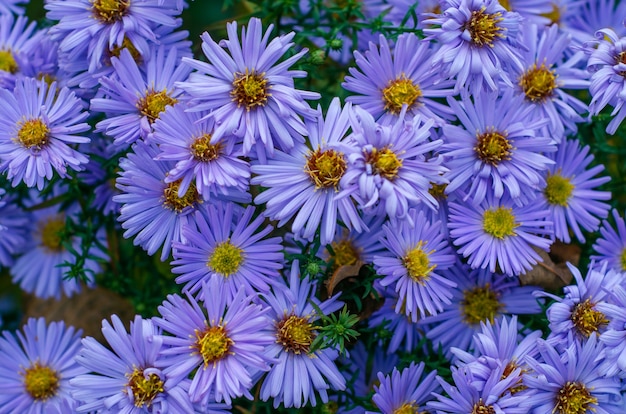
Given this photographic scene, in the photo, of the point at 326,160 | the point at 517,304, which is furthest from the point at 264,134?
the point at 517,304

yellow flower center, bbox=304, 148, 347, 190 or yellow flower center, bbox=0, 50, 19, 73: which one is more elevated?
yellow flower center, bbox=0, 50, 19, 73

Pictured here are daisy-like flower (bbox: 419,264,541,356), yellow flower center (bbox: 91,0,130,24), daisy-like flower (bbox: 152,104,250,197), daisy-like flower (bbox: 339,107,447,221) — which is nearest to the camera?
daisy-like flower (bbox: 339,107,447,221)

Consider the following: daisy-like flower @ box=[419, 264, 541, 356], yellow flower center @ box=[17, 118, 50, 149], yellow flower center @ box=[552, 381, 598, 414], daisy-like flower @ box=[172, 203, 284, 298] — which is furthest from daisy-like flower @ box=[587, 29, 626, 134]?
yellow flower center @ box=[17, 118, 50, 149]

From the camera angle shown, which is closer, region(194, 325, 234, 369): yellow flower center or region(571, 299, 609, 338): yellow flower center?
region(194, 325, 234, 369): yellow flower center

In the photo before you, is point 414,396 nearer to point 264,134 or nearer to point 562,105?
point 264,134

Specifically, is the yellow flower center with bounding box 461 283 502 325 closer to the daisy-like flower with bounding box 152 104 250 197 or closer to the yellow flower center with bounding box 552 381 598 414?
the yellow flower center with bounding box 552 381 598 414

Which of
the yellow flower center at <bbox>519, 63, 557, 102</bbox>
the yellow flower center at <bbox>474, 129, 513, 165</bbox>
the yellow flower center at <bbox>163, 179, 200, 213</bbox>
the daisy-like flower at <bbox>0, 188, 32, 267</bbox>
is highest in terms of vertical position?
the yellow flower center at <bbox>519, 63, 557, 102</bbox>
